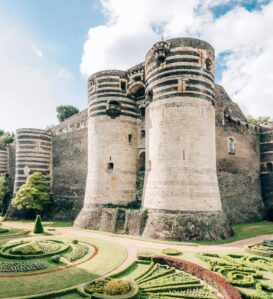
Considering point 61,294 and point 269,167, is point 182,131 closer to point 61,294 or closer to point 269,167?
point 61,294

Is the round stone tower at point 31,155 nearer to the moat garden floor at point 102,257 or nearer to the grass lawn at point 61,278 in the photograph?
the moat garden floor at point 102,257

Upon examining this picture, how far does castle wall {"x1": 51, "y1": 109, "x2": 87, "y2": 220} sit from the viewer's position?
113ft

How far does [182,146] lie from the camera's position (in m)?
21.5

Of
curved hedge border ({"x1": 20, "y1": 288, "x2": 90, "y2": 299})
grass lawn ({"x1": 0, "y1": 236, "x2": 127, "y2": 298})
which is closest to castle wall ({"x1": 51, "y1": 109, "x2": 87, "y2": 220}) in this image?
grass lawn ({"x1": 0, "y1": 236, "x2": 127, "y2": 298})

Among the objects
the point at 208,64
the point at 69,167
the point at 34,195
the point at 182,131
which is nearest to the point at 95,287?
the point at 182,131

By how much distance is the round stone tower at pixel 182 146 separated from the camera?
2061 centimetres

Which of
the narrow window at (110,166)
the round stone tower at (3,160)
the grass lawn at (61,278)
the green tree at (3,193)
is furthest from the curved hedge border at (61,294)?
the round stone tower at (3,160)

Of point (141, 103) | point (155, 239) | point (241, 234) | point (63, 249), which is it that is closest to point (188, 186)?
point (155, 239)

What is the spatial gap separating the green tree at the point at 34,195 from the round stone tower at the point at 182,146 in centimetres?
1558

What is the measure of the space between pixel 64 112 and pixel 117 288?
59487 millimetres

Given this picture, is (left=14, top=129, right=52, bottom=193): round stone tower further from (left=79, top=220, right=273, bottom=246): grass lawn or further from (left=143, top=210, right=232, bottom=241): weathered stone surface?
(left=143, top=210, right=232, bottom=241): weathered stone surface

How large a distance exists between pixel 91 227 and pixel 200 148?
12641mm

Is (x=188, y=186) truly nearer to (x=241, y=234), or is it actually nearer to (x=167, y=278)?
(x=241, y=234)

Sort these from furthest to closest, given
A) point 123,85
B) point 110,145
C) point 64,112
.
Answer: point 64,112 < point 123,85 < point 110,145
